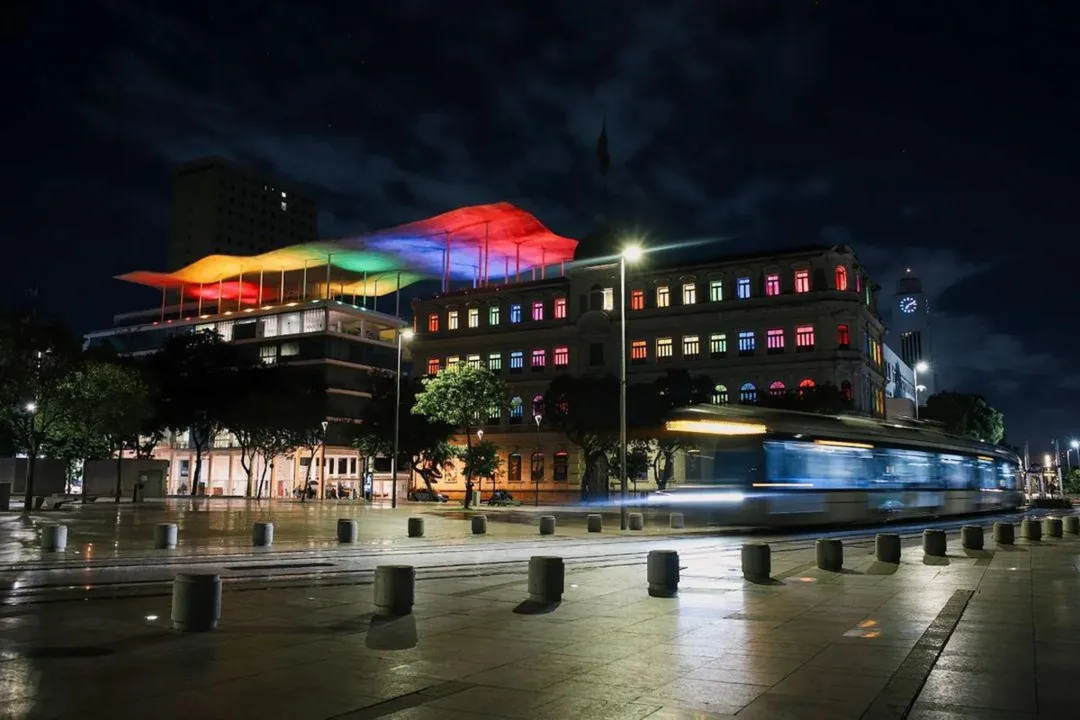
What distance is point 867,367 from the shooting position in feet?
231

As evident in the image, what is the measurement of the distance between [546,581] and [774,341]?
59928 millimetres

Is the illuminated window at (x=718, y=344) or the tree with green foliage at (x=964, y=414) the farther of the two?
the tree with green foliage at (x=964, y=414)

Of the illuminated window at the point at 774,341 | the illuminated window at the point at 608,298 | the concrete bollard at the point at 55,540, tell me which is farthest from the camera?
the illuminated window at the point at 608,298

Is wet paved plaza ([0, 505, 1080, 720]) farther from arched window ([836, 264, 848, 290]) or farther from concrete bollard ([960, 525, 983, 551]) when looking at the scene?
arched window ([836, 264, 848, 290])

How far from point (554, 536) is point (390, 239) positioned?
63931mm

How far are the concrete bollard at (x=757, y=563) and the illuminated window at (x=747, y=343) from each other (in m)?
55.9

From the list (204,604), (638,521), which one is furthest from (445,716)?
(638,521)

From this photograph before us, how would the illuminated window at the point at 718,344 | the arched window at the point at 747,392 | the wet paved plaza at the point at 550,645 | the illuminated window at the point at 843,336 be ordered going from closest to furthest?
the wet paved plaza at the point at 550,645
the illuminated window at the point at 843,336
the arched window at the point at 747,392
the illuminated window at the point at 718,344

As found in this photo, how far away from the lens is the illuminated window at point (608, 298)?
75.6m

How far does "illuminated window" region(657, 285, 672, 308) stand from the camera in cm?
7369

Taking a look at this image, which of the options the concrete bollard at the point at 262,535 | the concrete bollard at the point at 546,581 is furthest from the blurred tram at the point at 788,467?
the concrete bollard at the point at 546,581

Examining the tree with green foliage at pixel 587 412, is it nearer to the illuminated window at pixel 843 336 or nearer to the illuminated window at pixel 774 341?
the illuminated window at pixel 774 341

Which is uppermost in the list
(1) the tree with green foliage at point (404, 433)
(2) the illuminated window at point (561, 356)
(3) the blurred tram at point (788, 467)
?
(2) the illuminated window at point (561, 356)

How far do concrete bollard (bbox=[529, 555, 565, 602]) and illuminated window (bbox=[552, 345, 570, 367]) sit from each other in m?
63.6
